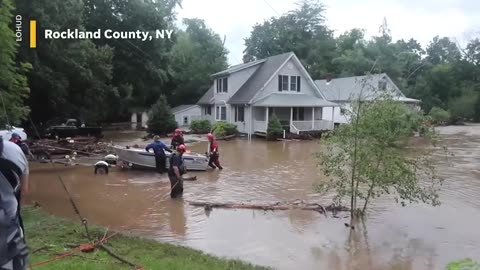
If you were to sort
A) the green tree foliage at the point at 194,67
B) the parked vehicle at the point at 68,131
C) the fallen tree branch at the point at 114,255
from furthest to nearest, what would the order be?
1. the green tree foliage at the point at 194,67
2. the parked vehicle at the point at 68,131
3. the fallen tree branch at the point at 114,255

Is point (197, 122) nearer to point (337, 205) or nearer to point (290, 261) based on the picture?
point (337, 205)

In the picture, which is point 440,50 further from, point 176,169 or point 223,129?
point 176,169

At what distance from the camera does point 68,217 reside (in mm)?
10844

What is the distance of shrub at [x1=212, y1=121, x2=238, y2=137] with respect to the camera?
34128 mm

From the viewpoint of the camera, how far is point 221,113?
131ft

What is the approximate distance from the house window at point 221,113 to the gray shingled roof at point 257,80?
6.03 ft

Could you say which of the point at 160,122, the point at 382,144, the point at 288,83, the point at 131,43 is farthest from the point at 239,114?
the point at 382,144

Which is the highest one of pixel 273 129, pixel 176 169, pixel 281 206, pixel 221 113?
pixel 221 113

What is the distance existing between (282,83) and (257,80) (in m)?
2.11

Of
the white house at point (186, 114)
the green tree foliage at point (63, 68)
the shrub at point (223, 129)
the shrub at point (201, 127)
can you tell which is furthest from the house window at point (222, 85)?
the white house at point (186, 114)

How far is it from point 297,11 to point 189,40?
25.4 meters

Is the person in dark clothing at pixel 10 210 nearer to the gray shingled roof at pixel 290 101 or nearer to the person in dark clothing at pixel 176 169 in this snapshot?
the person in dark clothing at pixel 176 169

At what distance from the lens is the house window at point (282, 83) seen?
3653 centimetres

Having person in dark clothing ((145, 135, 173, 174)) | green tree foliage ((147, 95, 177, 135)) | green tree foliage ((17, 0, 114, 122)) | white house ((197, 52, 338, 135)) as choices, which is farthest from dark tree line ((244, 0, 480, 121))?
person in dark clothing ((145, 135, 173, 174))
